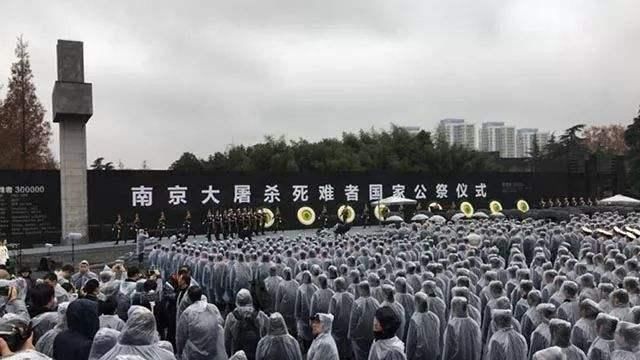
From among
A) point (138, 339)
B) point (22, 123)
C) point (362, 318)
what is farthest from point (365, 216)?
point (138, 339)

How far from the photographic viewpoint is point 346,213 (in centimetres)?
3145

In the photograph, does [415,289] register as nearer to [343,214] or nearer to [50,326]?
[50,326]

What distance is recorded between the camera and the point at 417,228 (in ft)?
68.8

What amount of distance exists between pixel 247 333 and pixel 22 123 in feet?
105

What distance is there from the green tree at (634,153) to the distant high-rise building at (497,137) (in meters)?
59.9

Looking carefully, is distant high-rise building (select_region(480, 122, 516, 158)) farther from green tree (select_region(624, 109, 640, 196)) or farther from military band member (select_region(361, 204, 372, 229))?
military band member (select_region(361, 204, 372, 229))

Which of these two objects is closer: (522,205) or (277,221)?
(277,221)

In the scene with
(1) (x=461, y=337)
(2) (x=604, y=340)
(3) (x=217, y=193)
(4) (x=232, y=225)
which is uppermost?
(3) (x=217, y=193)

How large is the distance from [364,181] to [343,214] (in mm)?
2246

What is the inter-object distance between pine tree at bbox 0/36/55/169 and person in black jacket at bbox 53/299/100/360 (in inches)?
1226

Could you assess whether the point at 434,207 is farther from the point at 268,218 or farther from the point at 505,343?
the point at 505,343

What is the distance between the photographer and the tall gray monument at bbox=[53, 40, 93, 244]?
22.2 metres

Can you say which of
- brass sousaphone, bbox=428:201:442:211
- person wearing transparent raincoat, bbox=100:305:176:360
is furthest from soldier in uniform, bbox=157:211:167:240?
person wearing transparent raincoat, bbox=100:305:176:360

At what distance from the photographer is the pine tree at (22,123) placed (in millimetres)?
33766
